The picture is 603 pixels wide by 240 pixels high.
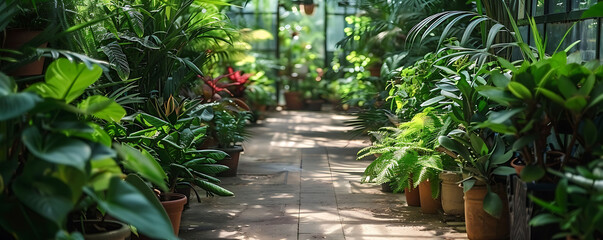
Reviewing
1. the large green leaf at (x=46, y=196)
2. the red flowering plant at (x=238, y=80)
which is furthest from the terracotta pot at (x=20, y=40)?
the red flowering plant at (x=238, y=80)

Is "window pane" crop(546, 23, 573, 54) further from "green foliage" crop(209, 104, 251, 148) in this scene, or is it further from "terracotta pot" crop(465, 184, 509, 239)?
"green foliage" crop(209, 104, 251, 148)

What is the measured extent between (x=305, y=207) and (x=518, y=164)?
4.98 feet

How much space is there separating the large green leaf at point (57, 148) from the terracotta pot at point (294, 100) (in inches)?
396

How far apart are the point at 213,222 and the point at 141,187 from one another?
3.29 ft

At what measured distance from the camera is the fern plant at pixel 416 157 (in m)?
3.65

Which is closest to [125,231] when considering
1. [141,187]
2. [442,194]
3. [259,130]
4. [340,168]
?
[141,187]

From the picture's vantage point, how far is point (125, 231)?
8.77 feet

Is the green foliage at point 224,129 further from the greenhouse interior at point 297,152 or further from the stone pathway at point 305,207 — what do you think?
the stone pathway at point 305,207

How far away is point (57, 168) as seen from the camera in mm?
2146

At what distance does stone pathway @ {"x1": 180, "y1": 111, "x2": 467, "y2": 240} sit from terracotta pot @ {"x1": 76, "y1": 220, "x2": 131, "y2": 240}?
75cm

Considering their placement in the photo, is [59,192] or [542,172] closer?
[59,192]

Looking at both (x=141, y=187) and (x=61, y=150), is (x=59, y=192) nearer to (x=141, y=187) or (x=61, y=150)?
(x=61, y=150)

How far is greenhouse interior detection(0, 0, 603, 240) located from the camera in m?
2.19

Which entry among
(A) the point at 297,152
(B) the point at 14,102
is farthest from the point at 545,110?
(A) the point at 297,152
